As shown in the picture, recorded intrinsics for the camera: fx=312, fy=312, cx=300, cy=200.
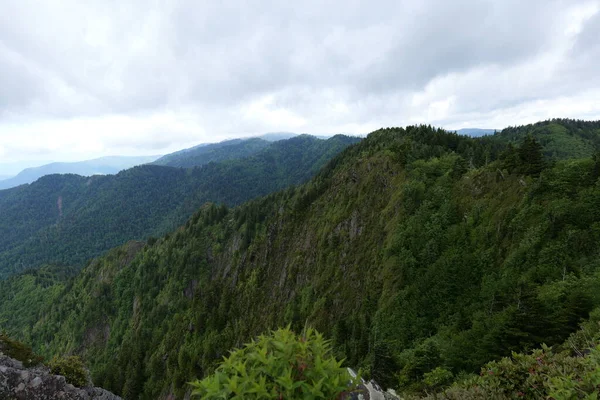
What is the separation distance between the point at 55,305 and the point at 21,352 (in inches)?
7046

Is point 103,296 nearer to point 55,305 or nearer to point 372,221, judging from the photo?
point 55,305

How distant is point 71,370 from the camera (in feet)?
92.2

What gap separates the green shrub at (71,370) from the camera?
90.5 feet

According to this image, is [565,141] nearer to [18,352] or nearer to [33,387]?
[33,387]

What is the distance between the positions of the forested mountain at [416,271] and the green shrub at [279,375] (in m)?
2.53

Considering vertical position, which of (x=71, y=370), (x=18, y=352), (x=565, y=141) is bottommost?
(x=71, y=370)

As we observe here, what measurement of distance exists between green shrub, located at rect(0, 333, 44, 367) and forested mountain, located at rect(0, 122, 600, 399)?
94.3ft

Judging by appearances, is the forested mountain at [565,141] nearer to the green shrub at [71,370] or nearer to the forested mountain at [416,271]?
the forested mountain at [416,271]

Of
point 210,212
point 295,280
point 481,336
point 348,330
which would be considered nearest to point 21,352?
point 348,330

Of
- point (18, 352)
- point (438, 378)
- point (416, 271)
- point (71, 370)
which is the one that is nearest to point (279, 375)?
Result: point (438, 378)

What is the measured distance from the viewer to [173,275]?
129 m

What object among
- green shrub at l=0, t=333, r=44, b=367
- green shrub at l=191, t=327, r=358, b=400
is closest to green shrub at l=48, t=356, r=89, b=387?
green shrub at l=0, t=333, r=44, b=367

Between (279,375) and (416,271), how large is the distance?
3063cm

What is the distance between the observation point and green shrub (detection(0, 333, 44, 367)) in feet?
99.0
